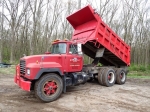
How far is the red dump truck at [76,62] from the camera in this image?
5.31 meters

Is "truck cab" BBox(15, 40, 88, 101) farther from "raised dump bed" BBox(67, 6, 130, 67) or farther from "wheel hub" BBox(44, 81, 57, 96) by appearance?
"raised dump bed" BBox(67, 6, 130, 67)

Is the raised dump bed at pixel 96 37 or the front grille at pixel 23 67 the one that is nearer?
the front grille at pixel 23 67

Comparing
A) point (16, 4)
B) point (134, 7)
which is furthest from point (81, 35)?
point (16, 4)

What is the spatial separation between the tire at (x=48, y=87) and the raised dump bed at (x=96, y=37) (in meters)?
2.28

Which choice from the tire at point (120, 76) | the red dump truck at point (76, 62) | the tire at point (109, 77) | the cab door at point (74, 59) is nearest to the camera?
the red dump truck at point (76, 62)

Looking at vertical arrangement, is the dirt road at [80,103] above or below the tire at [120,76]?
below

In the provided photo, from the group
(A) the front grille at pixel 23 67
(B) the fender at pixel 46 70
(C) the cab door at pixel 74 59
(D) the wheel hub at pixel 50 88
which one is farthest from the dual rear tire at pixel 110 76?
(A) the front grille at pixel 23 67

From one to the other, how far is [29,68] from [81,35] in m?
3.63

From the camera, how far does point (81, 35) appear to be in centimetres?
790

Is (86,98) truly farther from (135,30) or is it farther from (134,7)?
(135,30)

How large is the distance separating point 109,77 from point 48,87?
12.4ft

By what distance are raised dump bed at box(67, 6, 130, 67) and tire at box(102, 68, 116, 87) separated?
2.70ft

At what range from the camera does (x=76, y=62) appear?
6590 mm

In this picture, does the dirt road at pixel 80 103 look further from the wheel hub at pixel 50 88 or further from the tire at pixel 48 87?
the wheel hub at pixel 50 88
